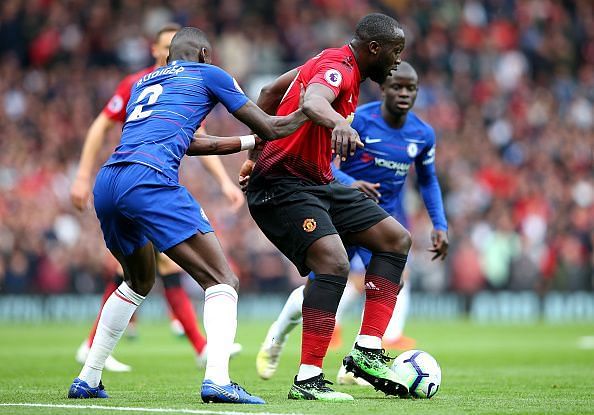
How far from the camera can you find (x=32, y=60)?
88.2ft

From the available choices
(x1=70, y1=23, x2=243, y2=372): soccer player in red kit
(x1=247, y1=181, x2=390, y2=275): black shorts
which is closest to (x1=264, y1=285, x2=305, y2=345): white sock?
(x1=70, y1=23, x2=243, y2=372): soccer player in red kit

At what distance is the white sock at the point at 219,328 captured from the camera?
718 cm

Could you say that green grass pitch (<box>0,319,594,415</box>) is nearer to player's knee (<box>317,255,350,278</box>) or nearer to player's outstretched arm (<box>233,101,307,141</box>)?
player's knee (<box>317,255,350,278</box>)

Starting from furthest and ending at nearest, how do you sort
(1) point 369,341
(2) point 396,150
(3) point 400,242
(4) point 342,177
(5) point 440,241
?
(2) point 396,150 → (5) point 440,241 → (4) point 342,177 → (3) point 400,242 → (1) point 369,341

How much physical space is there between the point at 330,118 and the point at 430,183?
357 cm

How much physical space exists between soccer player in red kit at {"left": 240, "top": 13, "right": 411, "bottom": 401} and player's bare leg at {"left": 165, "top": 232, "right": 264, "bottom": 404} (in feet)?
2.16

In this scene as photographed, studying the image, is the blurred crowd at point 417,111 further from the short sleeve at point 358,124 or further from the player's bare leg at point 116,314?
the player's bare leg at point 116,314

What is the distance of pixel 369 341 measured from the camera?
803 centimetres

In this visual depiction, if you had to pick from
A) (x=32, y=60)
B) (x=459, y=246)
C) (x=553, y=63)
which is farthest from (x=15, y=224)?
(x=553, y=63)

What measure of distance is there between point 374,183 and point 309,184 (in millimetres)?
2493

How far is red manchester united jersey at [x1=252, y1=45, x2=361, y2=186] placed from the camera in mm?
7855

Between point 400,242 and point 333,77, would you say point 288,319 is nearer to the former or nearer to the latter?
point 400,242

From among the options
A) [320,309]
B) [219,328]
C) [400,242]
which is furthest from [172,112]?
[400,242]

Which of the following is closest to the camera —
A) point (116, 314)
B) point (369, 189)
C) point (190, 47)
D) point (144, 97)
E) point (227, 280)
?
point (227, 280)
